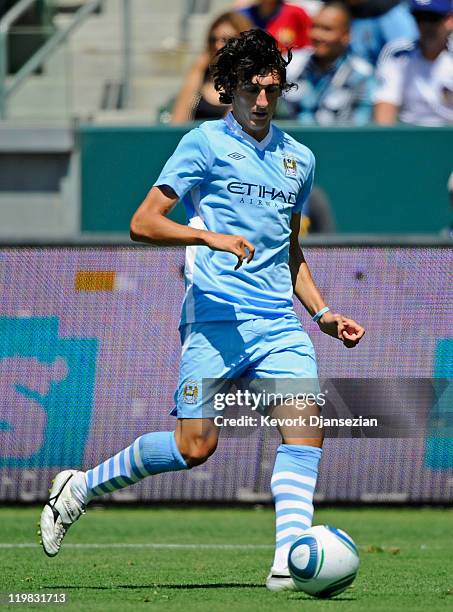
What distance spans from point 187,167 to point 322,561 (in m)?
1.73

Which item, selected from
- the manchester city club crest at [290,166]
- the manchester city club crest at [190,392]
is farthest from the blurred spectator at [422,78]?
the manchester city club crest at [190,392]

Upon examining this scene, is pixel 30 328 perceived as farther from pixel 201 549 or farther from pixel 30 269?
pixel 201 549

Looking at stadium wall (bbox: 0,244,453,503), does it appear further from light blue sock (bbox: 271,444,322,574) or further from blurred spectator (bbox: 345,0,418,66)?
blurred spectator (bbox: 345,0,418,66)

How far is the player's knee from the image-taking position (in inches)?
236

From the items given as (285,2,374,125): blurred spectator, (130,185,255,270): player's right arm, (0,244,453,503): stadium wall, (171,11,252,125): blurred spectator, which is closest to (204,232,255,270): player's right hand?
(130,185,255,270): player's right arm

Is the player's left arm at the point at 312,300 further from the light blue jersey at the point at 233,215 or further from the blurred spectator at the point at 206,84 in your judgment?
Result: the blurred spectator at the point at 206,84

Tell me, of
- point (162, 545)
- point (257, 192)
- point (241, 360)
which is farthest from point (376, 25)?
point (241, 360)

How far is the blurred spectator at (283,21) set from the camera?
44.3 feet

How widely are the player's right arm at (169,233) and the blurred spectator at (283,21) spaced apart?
7862 millimetres

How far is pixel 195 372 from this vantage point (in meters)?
5.96

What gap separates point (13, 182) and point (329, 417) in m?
6.81

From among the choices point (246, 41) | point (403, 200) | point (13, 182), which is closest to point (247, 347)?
point (246, 41)

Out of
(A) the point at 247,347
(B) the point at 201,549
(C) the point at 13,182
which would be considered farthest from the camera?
(C) the point at 13,182

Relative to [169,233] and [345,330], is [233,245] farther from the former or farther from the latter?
[345,330]
